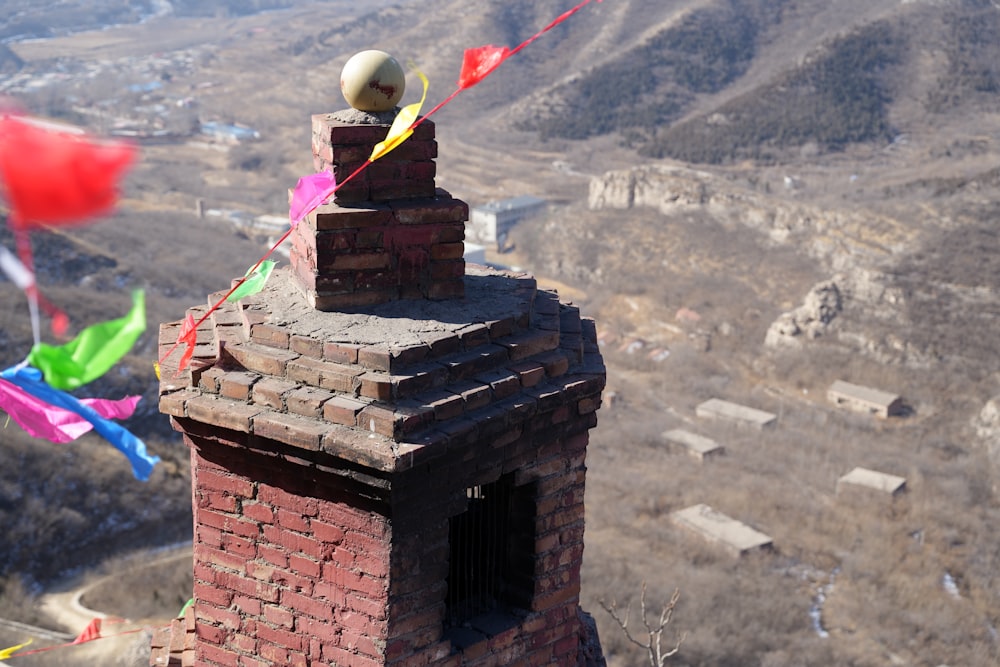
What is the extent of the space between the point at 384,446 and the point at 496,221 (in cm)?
3173

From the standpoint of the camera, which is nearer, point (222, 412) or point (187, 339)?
point (222, 412)

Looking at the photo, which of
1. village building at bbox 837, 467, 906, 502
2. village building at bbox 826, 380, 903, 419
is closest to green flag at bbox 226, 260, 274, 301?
village building at bbox 837, 467, 906, 502

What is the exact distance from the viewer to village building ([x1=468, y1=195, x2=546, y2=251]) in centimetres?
3422

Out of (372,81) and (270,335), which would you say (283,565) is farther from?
(372,81)

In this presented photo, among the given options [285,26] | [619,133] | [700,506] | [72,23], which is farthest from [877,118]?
[72,23]

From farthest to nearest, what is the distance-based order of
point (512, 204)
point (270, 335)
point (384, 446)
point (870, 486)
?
1. point (512, 204)
2. point (870, 486)
3. point (270, 335)
4. point (384, 446)

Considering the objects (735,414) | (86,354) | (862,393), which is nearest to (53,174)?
(86,354)

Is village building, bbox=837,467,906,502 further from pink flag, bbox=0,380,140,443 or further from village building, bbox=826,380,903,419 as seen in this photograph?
pink flag, bbox=0,380,140,443

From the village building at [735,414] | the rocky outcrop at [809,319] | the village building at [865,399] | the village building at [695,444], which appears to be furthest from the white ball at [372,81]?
the rocky outcrop at [809,319]

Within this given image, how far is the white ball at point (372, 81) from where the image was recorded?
332 centimetres

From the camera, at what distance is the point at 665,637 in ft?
41.5

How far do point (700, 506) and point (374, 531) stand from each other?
1408 cm

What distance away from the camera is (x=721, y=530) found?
1559 cm

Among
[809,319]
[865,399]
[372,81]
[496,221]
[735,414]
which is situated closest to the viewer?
[372,81]
